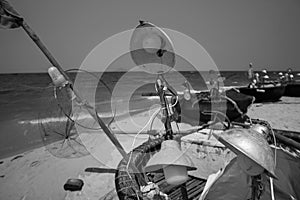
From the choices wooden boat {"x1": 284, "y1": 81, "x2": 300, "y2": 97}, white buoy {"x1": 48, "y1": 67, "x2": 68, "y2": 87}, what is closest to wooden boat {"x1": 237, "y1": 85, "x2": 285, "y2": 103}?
wooden boat {"x1": 284, "y1": 81, "x2": 300, "y2": 97}

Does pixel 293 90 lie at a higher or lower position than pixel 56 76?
lower

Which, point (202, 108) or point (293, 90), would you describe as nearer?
point (202, 108)

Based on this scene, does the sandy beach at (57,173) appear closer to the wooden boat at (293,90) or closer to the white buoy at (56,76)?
the white buoy at (56,76)

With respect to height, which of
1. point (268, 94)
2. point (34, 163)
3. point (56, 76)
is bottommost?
point (268, 94)

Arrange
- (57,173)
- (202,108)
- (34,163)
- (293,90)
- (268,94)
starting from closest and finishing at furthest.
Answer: (57,173)
(34,163)
(202,108)
(268,94)
(293,90)

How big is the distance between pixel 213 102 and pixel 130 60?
2.41m

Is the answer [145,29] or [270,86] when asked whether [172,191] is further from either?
[270,86]

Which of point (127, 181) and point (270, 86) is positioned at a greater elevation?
point (127, 181)

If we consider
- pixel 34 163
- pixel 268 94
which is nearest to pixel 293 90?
pixel 268 94

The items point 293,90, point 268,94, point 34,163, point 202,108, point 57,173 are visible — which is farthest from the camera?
point 293,90

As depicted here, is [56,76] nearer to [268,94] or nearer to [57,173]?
[57,173]

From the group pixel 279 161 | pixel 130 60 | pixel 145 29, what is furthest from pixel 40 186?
pixel 279 161

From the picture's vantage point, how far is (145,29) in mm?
1090

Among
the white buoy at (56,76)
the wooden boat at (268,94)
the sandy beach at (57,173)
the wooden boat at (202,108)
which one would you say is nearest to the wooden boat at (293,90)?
the wooden boat at (268,94)
